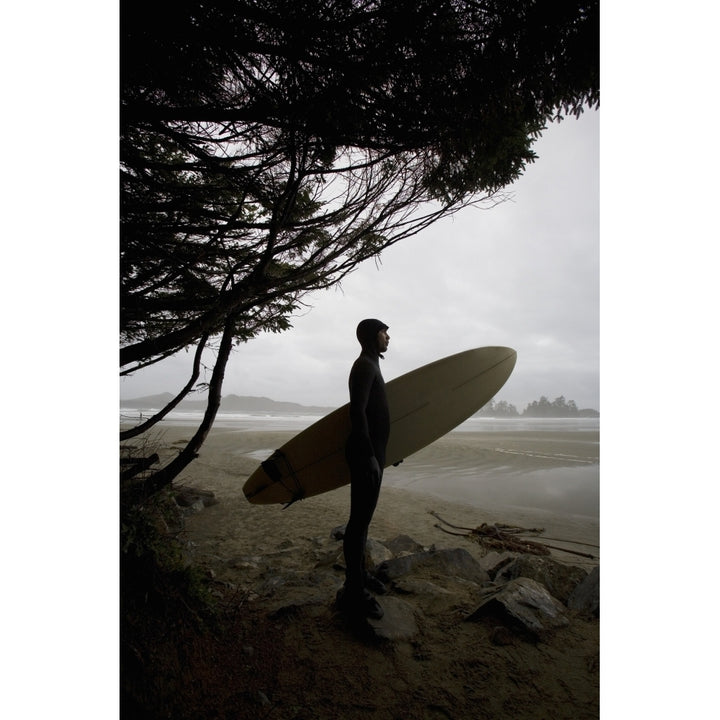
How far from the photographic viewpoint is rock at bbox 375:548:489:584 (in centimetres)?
267

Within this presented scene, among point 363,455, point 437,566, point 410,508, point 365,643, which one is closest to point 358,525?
point 363,455

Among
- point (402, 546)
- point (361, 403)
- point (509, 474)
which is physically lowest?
point (509, 474)

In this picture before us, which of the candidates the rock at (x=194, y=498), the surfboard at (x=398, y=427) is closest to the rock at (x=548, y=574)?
the surfboard at (x=398, y=427)

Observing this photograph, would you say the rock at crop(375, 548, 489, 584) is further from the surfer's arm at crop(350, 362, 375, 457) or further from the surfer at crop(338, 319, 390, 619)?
the surfer's arm at crop(350, 362, 375, 457)

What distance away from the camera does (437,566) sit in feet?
9.12

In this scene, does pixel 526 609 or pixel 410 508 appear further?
pixel 410 508

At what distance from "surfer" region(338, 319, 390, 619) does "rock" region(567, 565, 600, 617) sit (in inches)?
51.5

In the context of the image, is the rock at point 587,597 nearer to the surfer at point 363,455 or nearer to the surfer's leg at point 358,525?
the surfer at point 363,455

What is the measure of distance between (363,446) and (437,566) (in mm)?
1543

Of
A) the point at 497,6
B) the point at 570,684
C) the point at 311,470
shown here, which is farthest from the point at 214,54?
the point at 570,684

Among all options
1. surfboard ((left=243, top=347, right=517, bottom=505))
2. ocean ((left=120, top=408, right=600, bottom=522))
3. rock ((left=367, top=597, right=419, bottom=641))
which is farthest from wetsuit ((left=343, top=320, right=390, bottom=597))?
ocean ((left=120, top=408, right=600, bottom=522))

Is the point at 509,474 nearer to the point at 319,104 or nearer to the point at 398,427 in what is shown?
the point at 398,427

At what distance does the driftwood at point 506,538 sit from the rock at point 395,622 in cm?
203

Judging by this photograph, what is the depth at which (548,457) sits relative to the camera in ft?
29.5
